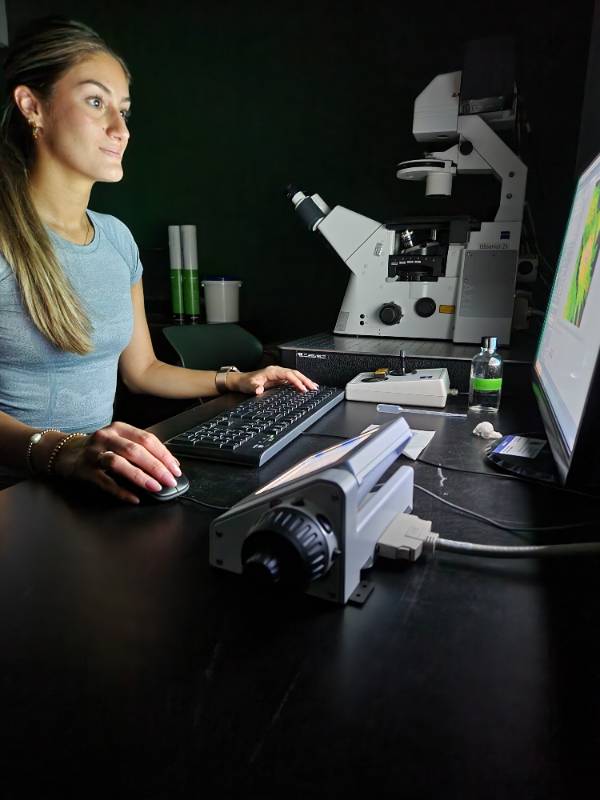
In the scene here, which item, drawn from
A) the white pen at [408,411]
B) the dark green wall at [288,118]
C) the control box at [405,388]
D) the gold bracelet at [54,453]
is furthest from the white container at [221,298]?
the gold bracelet at [54,453]

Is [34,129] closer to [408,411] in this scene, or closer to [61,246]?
[61,246]

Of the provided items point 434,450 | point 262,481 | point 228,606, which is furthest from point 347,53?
point 228,606

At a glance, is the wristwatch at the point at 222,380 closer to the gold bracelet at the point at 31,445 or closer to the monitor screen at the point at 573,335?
the gold bracelet at the point at 31,445

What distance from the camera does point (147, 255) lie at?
8.72ft

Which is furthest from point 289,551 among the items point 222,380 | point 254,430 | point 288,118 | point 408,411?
point 288,118

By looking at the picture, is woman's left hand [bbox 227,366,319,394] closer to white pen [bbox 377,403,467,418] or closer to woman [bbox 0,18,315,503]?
woman [bbox 0,18,315,503]

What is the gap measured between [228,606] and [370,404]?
2.47 ft

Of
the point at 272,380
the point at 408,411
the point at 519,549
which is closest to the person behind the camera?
the point at 519,549

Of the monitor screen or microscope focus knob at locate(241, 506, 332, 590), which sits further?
the monitor screen

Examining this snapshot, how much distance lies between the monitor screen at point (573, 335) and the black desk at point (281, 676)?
143 mm

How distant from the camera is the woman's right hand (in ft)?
2.13

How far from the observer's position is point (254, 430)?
875 millimetres

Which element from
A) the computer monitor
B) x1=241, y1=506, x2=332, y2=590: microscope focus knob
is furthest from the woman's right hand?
the computer monitor

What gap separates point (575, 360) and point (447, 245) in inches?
38.5
